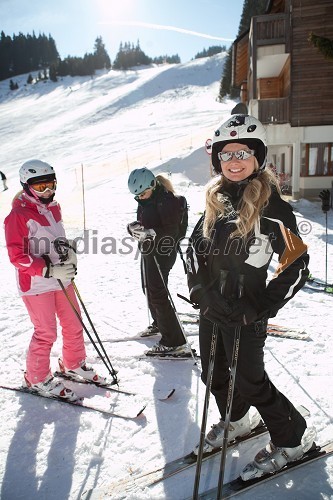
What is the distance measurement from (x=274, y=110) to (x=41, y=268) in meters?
15.4

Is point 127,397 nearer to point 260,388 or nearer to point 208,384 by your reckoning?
point 208,384

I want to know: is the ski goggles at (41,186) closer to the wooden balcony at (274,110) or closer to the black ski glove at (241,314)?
the black ski glove at (241,314)

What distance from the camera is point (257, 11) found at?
1908 inches

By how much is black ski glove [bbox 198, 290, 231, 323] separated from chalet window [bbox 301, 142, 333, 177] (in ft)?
51.4

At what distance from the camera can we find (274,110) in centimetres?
1609

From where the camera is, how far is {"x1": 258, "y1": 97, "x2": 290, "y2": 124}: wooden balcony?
1592 centimetres

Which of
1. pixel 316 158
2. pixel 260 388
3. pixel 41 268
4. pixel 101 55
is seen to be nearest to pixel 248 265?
pixel 260 388

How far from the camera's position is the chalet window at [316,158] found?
16.5 meters

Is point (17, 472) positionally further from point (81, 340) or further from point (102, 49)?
point (102, 49)

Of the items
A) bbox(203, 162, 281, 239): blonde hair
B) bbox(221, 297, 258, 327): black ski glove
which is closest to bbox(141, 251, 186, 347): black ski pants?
bbox(203, 162, 281, 239): blonde hair

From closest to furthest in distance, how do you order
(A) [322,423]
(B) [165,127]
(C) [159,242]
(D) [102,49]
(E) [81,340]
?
(A) [322,423], (E) [81,340], (C) [159,242], (B) [165,127], (D) [102,49]

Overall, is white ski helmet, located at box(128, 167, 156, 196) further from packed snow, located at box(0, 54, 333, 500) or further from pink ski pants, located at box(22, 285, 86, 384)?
packed snow, located at box(0, 54, 333, 500)

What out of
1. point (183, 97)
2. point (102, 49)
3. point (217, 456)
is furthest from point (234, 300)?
point (102, 49)

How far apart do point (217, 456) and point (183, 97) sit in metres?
70.1
